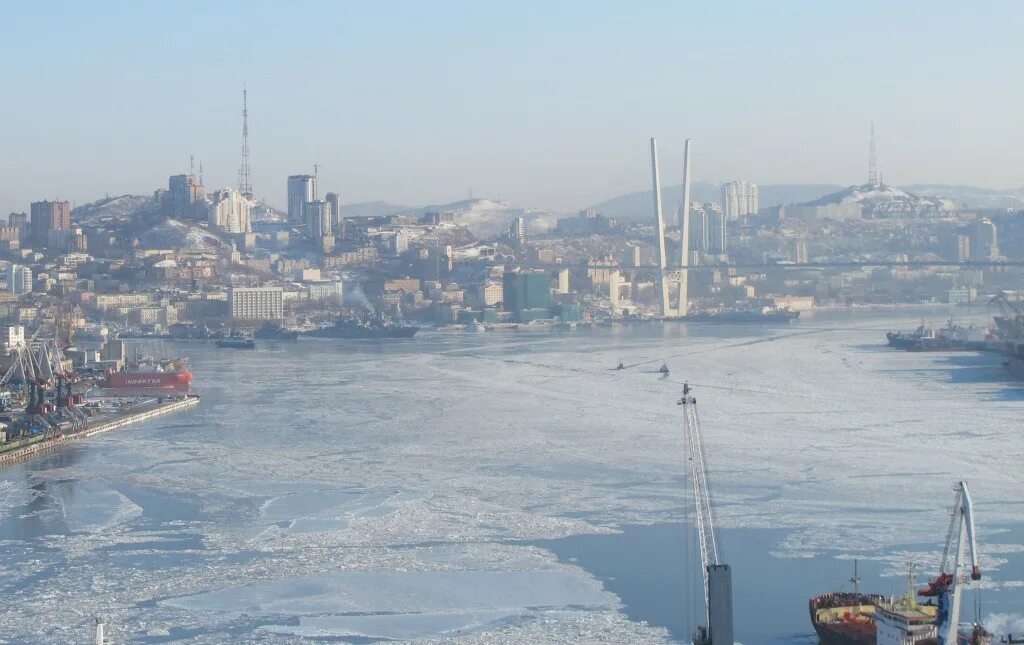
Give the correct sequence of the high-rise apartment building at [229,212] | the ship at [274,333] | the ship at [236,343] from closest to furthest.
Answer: the ship at [236,343] → the ship at [274,333] → the high-rise apartment building at [229,212]

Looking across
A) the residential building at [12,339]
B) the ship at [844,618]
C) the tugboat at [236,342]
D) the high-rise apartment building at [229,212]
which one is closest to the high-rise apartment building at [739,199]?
the high-rise apartment building at [229,212]

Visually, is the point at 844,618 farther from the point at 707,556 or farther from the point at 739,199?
the point at 739,199

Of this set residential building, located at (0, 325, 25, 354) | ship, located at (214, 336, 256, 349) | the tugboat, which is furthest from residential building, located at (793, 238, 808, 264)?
residential building, located at (0, 325, 25, 354)

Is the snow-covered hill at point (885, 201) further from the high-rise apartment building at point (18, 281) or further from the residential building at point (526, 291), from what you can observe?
the high-rise apartment building at point (18, 281)

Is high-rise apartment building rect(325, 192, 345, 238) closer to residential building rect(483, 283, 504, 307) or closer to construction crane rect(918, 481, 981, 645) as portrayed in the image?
residential building rect(483, 283, 504, 307)

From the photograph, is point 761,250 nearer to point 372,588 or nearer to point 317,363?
point 317,363
